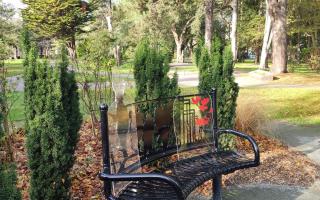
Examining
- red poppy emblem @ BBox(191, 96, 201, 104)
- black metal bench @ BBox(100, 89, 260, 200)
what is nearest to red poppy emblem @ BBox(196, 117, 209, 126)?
black metal bench @ BBox(100, 89, 260, 200)

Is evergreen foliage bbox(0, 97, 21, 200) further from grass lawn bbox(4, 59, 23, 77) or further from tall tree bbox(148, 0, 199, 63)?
tall tree bbox(148, 0, 199, 63)

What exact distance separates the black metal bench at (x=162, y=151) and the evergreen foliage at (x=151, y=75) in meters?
0.47

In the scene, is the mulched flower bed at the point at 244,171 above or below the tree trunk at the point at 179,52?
below

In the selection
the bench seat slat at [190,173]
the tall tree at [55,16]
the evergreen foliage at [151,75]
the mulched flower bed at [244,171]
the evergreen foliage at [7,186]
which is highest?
the tall tree at [55,16]

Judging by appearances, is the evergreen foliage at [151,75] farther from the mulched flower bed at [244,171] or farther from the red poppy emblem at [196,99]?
the mulched flower bed at [244,171]

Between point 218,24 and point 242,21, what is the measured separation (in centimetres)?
746

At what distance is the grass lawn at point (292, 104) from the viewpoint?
357 inches

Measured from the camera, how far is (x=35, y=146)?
130 inches

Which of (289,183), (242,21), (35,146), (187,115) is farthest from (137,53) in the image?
(242,21)

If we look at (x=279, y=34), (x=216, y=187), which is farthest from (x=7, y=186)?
(x=279, y=34)

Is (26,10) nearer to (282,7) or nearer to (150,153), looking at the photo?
(282,7)

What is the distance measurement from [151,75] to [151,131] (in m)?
1.41

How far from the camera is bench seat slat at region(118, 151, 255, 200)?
2.94 m

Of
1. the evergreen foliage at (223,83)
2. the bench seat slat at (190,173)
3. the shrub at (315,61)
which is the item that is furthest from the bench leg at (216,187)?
the shrub at (315,61)
